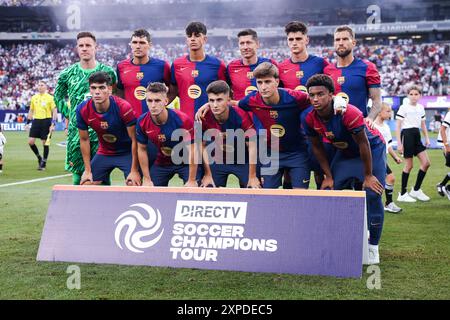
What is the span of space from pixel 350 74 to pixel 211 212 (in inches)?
100

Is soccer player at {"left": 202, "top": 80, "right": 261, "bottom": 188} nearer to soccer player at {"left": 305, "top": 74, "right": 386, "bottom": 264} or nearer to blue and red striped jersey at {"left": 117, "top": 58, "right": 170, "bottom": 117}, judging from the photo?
soccer player at {"left": 305, "top": 74, "right": 386, "bottom": 264}

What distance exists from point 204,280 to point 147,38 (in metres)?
3.27

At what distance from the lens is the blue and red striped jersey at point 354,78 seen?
6.70m

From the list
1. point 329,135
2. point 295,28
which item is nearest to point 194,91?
point 295,28

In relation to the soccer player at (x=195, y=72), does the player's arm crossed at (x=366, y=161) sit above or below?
below

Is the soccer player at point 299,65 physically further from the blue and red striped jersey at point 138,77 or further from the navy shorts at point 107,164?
A: the navy shorts at point 107,164

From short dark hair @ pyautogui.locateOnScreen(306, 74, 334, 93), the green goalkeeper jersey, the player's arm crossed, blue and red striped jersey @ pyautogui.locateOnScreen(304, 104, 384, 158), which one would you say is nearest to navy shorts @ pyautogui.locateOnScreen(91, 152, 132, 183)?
the green goalkeeper jersey

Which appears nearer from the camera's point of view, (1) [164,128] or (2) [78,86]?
(1) [164,128]

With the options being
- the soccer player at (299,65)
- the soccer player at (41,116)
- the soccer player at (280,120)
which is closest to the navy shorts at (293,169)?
the soccer player at (280,120)

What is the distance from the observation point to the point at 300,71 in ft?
22.1

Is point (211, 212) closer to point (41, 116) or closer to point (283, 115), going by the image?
point (283, 115)

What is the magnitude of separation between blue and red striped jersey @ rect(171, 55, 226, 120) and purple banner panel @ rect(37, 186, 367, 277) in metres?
1.92

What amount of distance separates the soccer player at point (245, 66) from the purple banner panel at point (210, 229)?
2.04m

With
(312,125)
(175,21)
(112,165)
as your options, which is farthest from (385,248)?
(175,21)
